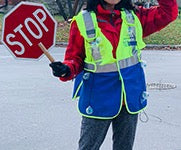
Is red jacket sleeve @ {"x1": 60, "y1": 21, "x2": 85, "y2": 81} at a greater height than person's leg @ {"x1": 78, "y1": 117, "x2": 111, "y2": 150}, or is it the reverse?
red jacket sleeve @ {"x1": 60, "y1": 21, "x2": 85, "y2": 81}

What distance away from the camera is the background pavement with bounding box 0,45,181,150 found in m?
5.28

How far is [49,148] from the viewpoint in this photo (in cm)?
507

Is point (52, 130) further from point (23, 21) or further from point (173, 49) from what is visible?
point (173, 49)

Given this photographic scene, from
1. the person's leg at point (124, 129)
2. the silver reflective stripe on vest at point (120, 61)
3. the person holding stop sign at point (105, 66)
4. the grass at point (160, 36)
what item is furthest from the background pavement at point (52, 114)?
the grass at point (160, 36)

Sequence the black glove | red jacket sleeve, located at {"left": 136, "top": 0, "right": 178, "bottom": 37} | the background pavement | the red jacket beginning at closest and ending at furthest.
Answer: the black glove → the red jacket → red jacket sleeve, located at {"left": 136, "top": 0, "right": 178, "bottom": 37} → the background pavement

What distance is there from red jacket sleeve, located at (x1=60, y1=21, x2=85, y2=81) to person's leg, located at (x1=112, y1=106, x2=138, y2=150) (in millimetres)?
364

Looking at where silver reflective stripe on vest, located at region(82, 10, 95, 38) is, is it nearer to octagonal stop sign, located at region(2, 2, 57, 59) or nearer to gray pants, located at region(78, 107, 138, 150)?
octagonal stop sign, located at region(2, 2, 57, 59)

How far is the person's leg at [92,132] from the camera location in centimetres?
298

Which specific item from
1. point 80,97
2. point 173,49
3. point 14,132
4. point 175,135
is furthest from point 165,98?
point 173,49

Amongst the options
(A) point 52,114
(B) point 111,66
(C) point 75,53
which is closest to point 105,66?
(B) point 111,66

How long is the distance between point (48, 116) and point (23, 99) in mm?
1097

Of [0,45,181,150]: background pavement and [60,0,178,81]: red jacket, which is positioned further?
[0,45,181,150]: background pavement

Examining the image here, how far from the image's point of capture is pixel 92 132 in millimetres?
2986

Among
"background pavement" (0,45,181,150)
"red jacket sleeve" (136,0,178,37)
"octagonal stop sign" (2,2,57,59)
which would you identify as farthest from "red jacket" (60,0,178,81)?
"background pavement" (0,45,181,150)
